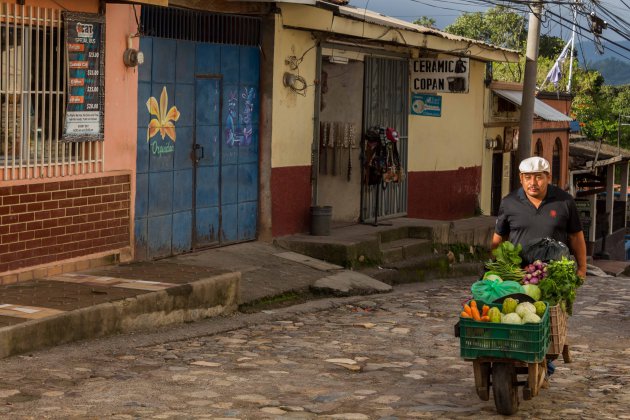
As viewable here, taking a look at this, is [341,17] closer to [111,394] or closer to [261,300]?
[261,300]

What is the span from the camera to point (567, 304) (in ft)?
27.2

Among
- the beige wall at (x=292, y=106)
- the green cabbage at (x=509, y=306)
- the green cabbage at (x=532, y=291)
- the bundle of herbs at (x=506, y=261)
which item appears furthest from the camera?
the beige wall at (x=292, y=106)

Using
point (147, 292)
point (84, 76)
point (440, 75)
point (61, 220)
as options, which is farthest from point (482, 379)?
point (440, 75)

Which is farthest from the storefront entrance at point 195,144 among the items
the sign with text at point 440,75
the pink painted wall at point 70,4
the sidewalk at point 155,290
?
the sign with text at point 440,75

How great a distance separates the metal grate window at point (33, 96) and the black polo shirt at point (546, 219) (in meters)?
5.10

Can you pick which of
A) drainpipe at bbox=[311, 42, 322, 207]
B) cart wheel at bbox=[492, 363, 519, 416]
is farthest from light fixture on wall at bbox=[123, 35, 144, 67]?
cart wheel at bbox=[492, 363, 519, 416]

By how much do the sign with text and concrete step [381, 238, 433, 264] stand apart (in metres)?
3.11

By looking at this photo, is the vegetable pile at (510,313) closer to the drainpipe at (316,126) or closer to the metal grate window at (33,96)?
the metal grate window at (33,96)

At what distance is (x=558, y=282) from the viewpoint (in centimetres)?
795

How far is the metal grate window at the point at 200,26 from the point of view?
13.1 metres

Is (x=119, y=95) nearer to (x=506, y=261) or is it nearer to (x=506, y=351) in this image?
(x=506, y=261)

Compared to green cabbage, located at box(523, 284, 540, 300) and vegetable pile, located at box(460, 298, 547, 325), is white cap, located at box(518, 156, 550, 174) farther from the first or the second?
vegetable pile, located at box(460, 298, 547, 325)

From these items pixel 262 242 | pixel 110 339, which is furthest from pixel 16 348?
pixel 262 242

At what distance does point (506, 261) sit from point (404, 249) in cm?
889
